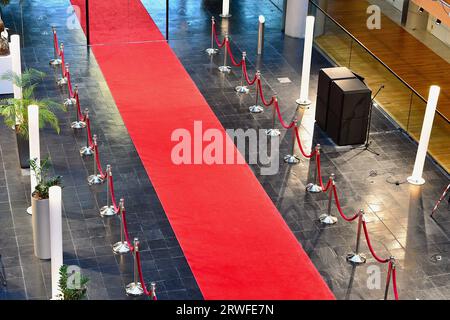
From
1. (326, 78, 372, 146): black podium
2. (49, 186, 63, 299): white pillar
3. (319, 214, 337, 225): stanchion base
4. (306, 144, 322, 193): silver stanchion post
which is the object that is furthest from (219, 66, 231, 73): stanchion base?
(49, 186, 63, 299): white pillar

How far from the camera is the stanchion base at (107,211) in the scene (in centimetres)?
1616

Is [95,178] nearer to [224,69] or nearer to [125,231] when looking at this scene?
[125,231]

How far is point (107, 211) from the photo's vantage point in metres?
16.2

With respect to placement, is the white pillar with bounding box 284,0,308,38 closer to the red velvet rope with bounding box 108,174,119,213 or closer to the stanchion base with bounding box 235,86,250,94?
the stanchion base with bounding box 235,86,250,94

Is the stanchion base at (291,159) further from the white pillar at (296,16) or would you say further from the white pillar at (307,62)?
the white pillar at (296,16)

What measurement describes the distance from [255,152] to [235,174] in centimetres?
95

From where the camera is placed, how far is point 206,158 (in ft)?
59.5

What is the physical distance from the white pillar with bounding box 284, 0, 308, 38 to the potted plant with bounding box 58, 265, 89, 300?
39.5ft

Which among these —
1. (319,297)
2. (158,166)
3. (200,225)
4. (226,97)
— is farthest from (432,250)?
(226,97)

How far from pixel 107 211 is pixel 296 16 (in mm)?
9427

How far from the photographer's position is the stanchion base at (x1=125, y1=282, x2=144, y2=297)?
14.2 metres

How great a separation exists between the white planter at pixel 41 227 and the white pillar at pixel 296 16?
425 inches

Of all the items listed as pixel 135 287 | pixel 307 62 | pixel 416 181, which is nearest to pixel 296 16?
pixel 307 62
